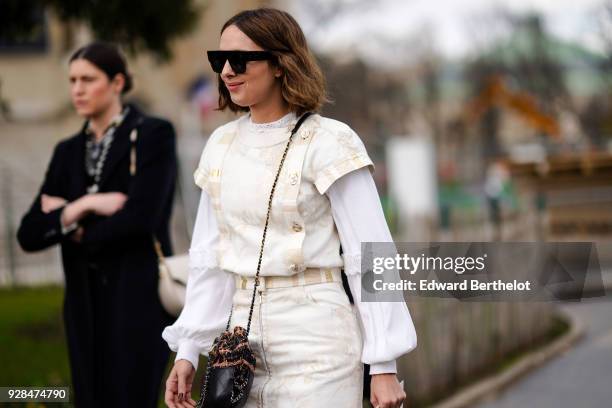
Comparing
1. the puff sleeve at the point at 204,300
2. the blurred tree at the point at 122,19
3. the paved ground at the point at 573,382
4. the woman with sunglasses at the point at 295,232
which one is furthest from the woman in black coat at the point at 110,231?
the blurred tree at the point at 122,19

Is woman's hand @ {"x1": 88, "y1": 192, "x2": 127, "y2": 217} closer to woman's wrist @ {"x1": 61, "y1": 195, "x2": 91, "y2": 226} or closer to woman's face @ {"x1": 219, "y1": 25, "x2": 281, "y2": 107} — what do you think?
woman's wrist @ {"x1": 61, "y1": 195, "x2": 91, "y2": 226}

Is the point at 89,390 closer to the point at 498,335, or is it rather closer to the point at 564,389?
the point at 564,389

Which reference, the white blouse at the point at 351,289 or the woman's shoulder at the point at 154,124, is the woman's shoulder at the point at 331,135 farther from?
the woman's shoulder at the point at 154,124

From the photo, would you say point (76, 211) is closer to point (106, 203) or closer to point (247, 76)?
point (106, 203)

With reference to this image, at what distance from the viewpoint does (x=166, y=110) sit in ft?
107

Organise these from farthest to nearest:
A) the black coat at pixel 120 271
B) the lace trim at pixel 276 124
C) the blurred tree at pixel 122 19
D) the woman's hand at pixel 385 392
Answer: the blurred tree at pixel 122 19 → the black coat at pixel 120 271 → the lace trim at pixel 276 124 → the woman's hand at pixel 385 392

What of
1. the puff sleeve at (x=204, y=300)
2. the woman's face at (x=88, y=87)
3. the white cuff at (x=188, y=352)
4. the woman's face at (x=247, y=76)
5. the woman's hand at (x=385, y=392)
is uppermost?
the woman's face at (x=88, y=87)

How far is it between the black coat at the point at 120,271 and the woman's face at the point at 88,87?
135mm

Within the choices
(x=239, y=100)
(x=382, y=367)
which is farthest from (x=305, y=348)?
(x=239, y=100)

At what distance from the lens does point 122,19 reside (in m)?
8.73

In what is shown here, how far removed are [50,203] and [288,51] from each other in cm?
191

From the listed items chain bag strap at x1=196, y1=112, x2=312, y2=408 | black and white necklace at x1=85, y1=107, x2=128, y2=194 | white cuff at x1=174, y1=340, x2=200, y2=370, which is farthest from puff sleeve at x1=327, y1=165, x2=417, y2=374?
black and white necklace at x1=85, y1=107, x2=128, y2=194

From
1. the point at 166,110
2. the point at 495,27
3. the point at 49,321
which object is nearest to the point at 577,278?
the point at 49,321

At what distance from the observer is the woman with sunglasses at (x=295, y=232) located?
2947 millimetres
